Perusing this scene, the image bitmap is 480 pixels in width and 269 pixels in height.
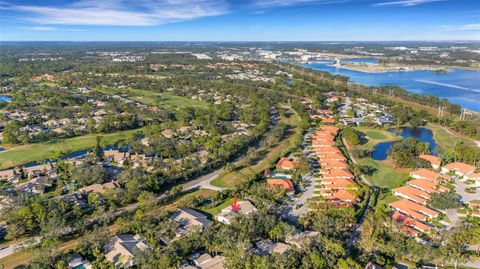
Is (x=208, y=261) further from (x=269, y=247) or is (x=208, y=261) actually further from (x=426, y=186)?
(x=426, y=186)

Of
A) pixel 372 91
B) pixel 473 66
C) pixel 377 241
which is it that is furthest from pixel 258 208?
pixel 473 66

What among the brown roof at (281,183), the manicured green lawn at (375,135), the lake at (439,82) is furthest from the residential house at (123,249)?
the lake at (439,82)

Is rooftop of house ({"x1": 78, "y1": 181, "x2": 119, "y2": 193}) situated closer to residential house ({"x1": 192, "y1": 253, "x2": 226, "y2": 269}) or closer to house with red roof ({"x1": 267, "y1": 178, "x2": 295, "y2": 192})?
residential house ({"x1": 192, "y1": 253, "x2": 226, "y2": 269})

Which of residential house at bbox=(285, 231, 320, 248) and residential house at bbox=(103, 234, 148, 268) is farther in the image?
residential house at bbox=(285, 231, 320, 248)

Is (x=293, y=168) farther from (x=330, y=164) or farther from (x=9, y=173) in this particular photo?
(x=9, y=173)

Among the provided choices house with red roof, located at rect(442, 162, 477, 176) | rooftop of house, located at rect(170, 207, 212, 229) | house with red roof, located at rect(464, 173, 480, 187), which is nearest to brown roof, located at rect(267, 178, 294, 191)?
rooftop of house, located at rect(170, 207, 212, 229)

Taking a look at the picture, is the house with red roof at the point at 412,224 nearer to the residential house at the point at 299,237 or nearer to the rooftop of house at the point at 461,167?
the residential house at the point at 299,237
